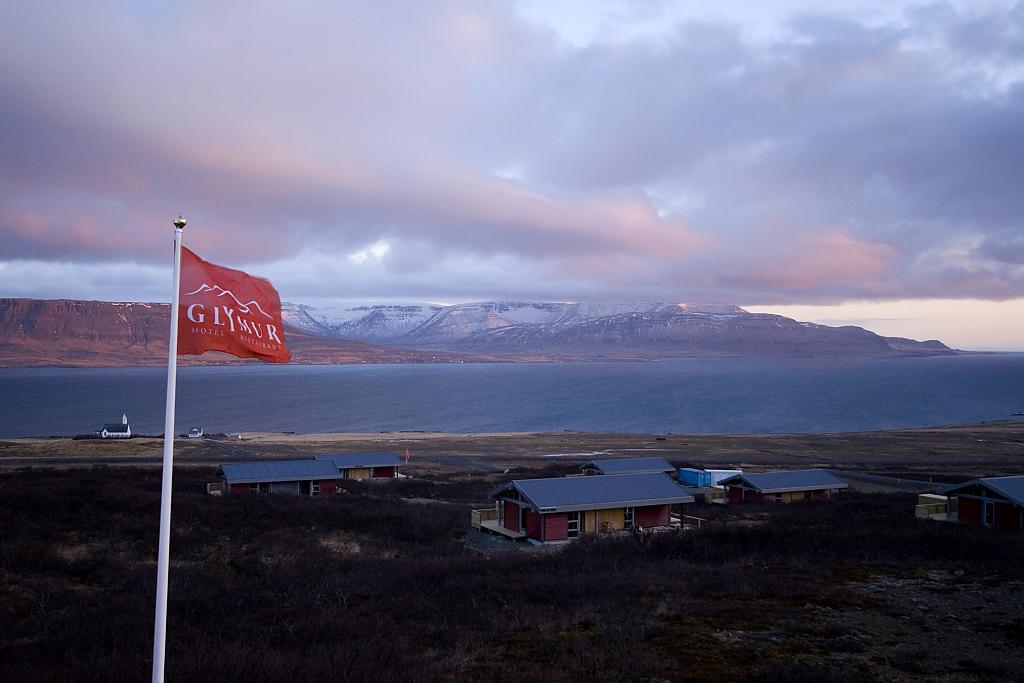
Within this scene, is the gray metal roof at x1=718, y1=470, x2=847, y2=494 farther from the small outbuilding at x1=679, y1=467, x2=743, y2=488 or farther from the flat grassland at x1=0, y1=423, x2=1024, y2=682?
the flat grassland at x1=0, y1=423, x2=1024, y2=682

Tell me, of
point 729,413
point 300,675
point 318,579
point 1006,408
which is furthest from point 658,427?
point 300,675

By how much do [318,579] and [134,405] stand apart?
171 metres

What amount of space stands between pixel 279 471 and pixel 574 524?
22.1 meters

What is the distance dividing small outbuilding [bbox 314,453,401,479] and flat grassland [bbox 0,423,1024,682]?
49.2 ft

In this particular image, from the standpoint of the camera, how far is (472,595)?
18.2 meters

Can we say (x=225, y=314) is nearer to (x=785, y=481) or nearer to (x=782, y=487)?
(x=782, y=487)

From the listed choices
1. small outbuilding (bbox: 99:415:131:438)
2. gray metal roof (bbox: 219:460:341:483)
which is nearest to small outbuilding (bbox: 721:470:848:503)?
gray metal roof (bbox: 219:460:341:483)

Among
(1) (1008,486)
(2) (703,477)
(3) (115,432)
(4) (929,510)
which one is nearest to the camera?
(1) (1008,486)

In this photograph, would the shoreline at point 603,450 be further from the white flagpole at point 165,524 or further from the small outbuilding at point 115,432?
the white flagpole at point 165,524

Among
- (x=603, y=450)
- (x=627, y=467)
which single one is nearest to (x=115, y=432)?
(x=603, y=450)

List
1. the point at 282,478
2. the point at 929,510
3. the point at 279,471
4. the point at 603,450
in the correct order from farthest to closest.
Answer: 1. the point at 603,450
2. the point at 279,471
3. the point at 282,478
4. the point at 929,510

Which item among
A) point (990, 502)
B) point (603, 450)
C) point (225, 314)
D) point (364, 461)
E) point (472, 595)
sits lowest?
point (603, 450)

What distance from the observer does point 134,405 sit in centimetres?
16838

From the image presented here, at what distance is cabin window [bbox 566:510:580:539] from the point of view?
110 ft
